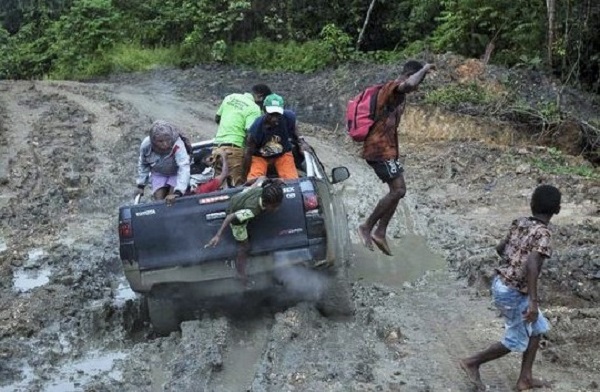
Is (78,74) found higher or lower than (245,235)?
lower

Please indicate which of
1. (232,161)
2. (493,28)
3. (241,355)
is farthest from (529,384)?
(493,28)

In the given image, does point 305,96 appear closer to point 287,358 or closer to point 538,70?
point 538,70

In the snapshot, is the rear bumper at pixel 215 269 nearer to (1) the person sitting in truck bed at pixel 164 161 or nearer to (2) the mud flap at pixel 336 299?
(2) the mud flap at pixel 336 299

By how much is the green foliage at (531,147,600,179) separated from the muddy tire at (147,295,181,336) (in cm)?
862

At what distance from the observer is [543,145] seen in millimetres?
16719

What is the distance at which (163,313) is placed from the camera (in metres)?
7.52

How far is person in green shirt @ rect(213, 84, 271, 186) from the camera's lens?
8625mm

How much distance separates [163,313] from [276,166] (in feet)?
6.03

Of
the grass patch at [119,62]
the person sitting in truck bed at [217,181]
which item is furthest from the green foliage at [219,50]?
the person sitting in truck bed at [217,181]

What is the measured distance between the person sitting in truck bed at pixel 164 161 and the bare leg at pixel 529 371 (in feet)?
11.7

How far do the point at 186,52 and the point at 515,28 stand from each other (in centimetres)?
1208

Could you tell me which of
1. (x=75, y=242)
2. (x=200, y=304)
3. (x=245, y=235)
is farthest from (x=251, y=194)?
(x=75, y=242)

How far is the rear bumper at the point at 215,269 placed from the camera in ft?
23.5

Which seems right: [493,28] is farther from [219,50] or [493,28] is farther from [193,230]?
[193,230]
